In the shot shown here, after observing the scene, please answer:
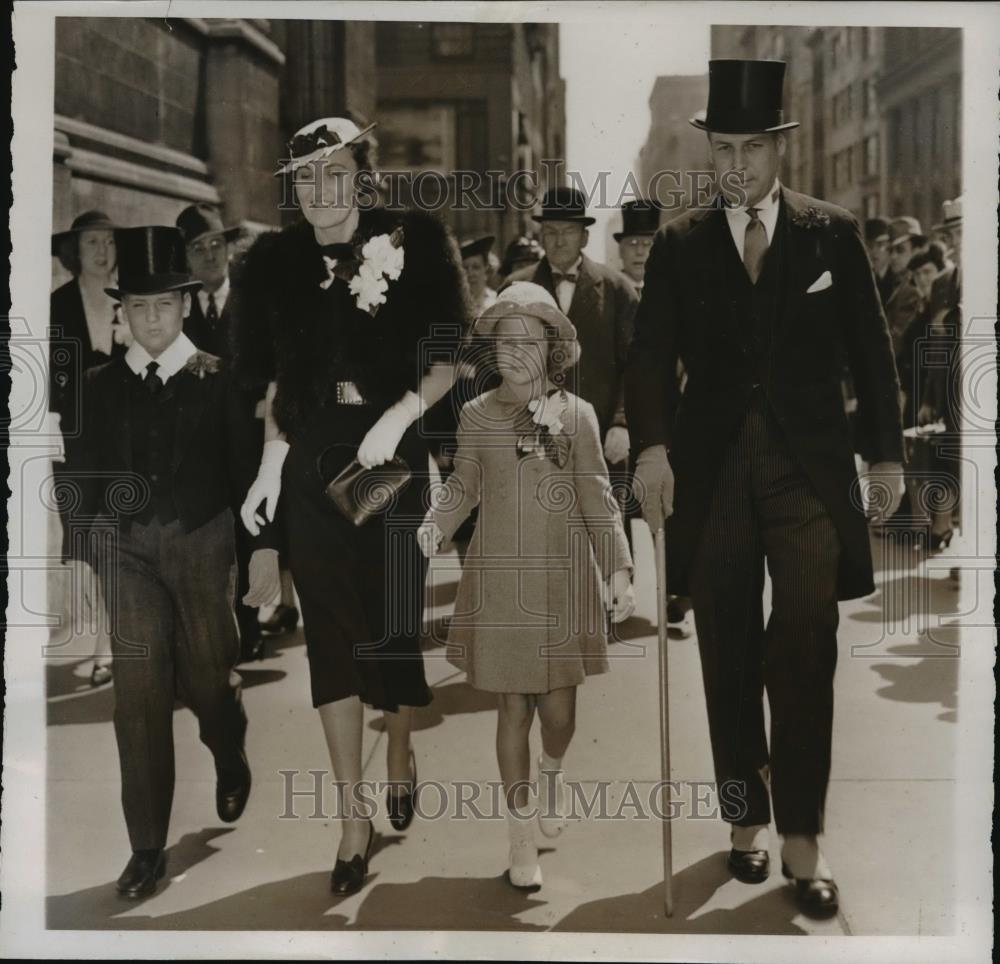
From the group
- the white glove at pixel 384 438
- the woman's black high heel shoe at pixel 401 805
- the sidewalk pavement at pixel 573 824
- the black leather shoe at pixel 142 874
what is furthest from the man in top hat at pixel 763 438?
the black leather shoe at pixel 142 874

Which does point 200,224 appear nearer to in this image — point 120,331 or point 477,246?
point 120,331

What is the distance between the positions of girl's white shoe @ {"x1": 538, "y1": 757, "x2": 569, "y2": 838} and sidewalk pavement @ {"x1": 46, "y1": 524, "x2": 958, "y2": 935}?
0.05 metres

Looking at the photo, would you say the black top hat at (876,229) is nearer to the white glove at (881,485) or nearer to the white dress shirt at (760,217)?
the white dress shirt at (760,217)

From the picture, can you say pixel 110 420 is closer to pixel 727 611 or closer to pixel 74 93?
pixel 74 93

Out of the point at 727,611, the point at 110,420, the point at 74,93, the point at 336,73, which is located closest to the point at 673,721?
the point at 727,611

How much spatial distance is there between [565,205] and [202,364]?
4.53 ft

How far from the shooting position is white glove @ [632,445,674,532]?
4.35 meters

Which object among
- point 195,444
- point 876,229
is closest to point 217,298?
point 195,444

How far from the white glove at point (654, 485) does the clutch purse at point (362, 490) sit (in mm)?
827

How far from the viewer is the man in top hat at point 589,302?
4.39m

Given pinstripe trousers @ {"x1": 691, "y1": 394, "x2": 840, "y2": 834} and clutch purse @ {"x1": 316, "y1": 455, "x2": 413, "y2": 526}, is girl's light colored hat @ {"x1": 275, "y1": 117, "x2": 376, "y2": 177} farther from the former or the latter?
pinstripe trousers @ {"x1": 691, "y1": 394, "x2": 840, "y2": 834}

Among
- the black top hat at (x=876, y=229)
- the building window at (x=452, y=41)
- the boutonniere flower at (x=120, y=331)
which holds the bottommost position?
the boutonniere flower at (x=120, y=331)

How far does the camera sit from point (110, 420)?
14.6ft

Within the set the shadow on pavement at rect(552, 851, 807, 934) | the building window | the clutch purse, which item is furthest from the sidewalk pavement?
the building window
